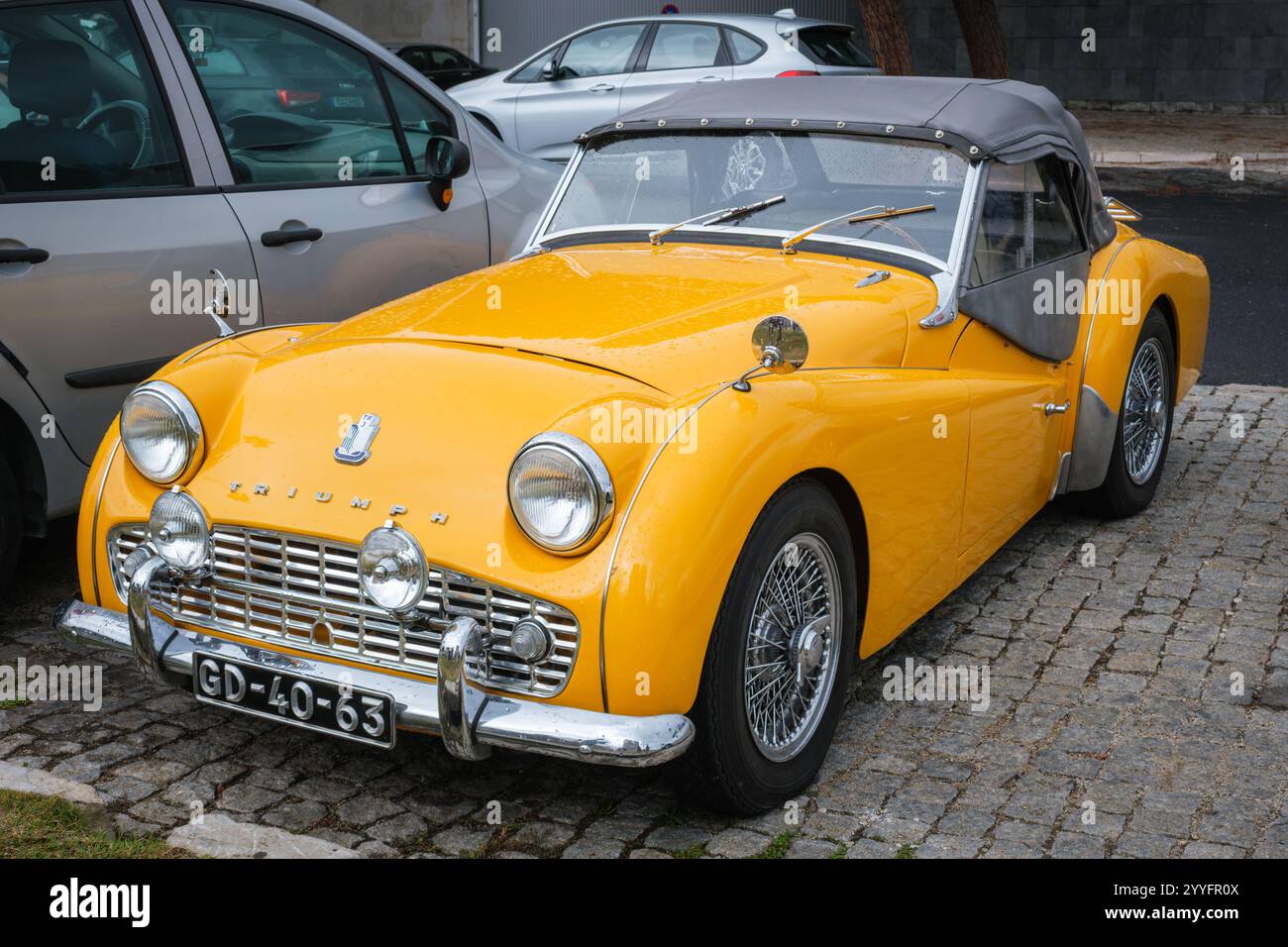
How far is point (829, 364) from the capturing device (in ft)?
12.5

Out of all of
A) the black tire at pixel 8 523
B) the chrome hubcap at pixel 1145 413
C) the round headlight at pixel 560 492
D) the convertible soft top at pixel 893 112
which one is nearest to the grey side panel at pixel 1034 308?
the convertible soft top at pixel 893 112

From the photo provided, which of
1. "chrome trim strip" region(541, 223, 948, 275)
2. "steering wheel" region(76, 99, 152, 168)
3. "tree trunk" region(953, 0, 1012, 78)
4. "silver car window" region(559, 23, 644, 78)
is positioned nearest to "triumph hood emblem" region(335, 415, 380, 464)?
"chrome trim strip" region(541, 223, 948, 275)

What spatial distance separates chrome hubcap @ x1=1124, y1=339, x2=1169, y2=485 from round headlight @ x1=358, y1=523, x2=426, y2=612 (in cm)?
339

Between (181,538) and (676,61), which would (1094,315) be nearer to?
(181,538)

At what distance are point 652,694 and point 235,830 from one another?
44.1 inches

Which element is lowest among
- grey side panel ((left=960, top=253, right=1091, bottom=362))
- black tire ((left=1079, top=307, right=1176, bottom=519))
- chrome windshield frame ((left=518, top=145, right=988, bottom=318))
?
black tire ((left=1079, top=307, right=1176, bottom=519))

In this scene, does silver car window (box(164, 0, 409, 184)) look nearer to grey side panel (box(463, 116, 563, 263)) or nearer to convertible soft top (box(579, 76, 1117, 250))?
grey side panel (box(463, 116, 563, 263))

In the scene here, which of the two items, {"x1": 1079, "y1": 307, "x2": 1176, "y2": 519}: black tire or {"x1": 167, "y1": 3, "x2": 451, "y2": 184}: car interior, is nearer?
{"x1": 167, "y1": 3, "x2": 451, "y2": 184}: car interior

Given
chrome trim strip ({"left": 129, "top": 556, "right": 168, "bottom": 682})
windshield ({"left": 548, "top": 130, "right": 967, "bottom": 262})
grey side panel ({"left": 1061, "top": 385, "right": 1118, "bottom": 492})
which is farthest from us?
grey side panel ({"left": 1061, "top": 385, "right": 1118, "bottom": 492})

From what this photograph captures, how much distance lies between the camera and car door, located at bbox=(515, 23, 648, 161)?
12.9 m

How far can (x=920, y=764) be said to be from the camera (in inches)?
148

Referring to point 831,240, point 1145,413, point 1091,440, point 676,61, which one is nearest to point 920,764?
point 831,240

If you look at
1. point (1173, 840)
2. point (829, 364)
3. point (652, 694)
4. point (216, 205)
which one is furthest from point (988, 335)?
point (216, 205)

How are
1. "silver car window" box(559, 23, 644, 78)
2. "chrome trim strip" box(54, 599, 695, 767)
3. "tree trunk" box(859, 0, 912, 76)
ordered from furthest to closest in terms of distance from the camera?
"tree trunk" box(859, 0, 912, 76), "silver car window" box(559, 23, 644, 78), "chrome trim strip" box(54, 599, 695, 767)
